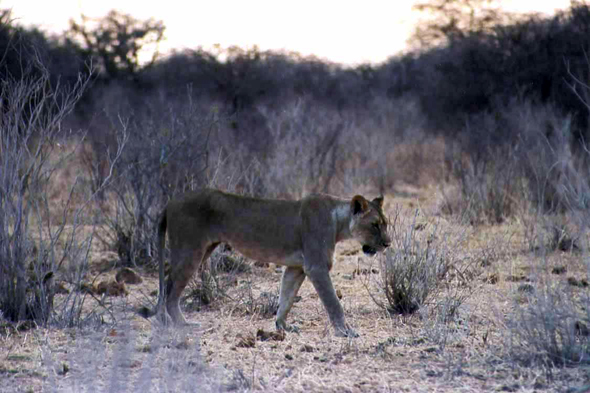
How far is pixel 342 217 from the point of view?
20.7 feet

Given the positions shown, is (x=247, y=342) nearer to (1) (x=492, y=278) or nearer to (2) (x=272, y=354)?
(2) (x=272, y=354)

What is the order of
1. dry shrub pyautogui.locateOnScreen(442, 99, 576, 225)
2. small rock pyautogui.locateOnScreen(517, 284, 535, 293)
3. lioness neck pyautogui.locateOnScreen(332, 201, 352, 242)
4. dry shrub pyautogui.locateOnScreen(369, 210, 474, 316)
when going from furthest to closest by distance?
dry shrub pyautogui.locateOnScreen(442, 99, 576, 225)
small rock pyautogui.locateOnScreen(517, 284, 535, 293)
dry shrub pyautogui.locateOnScreen(369, 210, 474, 316)
lioness neck pyautogui.locateOnScreen(332, 201, 352, 242)

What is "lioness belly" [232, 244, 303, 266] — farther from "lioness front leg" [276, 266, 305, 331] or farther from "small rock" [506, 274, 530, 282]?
"small rock" [506, 274, 530, 282]

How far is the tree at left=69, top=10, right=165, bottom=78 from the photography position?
1070 inches

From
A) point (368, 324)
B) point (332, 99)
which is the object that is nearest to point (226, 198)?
point (368, 324)

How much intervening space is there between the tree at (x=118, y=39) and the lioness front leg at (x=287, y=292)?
69.2 ft

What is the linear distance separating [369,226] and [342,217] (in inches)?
8.3

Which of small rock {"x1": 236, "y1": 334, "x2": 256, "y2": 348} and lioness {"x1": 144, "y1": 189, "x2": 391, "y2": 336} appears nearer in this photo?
small rock {"x1": 236, "y1": 334, "x2": 256, "y2": 348}

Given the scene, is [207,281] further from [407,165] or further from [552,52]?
[407,165]

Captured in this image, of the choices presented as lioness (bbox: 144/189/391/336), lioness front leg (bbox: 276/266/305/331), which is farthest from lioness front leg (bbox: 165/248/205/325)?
lioness front leg (bbox: 276/266/305/331)

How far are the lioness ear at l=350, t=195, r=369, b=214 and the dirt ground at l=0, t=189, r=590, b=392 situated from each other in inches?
33.8

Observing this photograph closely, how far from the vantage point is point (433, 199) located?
43.9 ft

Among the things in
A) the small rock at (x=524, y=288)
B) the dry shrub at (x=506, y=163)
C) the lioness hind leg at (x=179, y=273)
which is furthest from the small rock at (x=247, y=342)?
the dry shrub at (x=506, y=163)

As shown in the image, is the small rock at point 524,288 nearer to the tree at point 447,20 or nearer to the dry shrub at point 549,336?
the dry shrub at point 549,336
